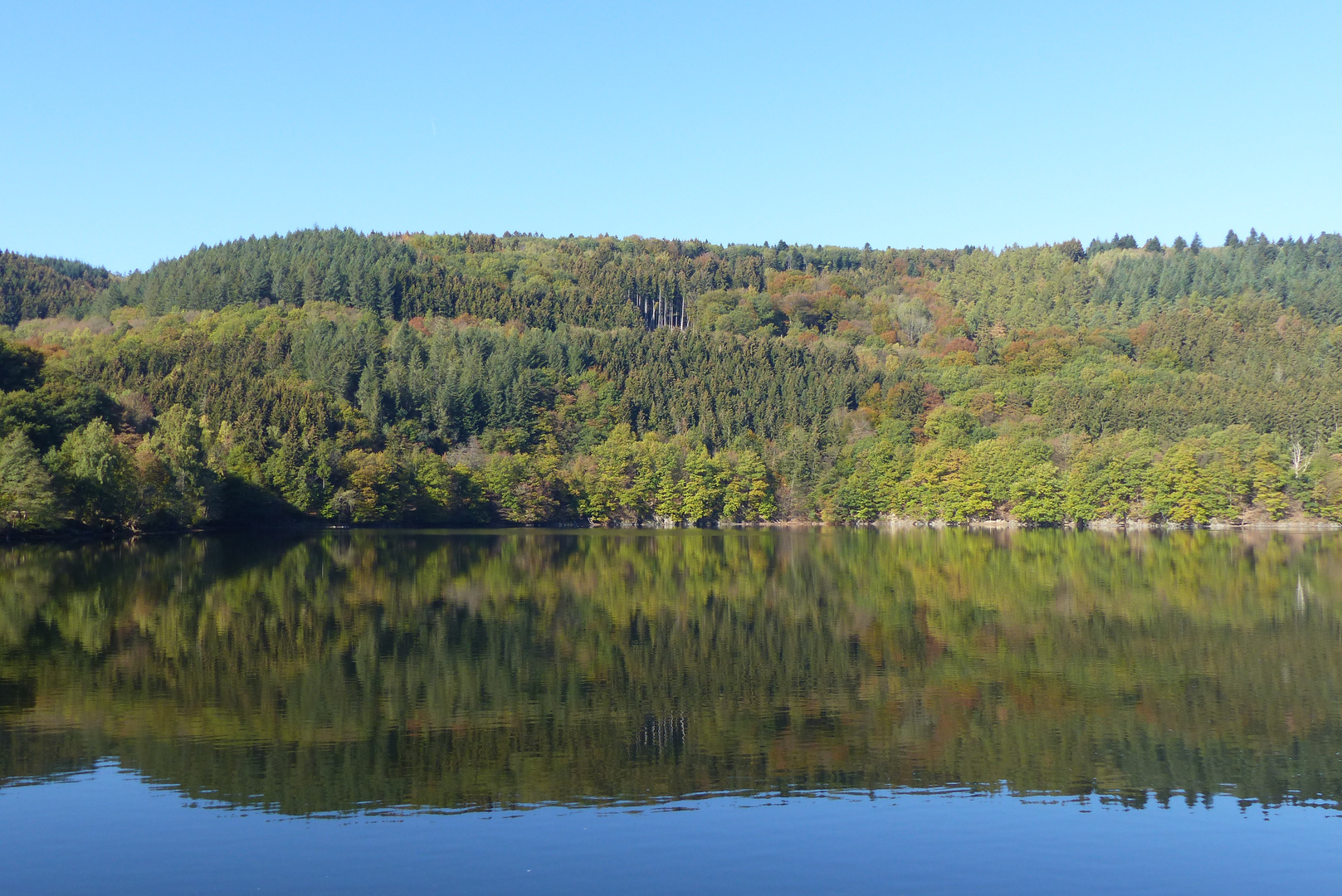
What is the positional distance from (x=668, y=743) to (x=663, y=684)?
15.0 ft

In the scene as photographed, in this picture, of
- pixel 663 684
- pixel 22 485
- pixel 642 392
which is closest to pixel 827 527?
pixel 642 392

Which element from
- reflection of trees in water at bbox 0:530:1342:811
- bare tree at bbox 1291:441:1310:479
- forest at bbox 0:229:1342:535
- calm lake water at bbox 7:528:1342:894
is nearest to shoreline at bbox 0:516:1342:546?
forest at bbox 0:229:1342:535

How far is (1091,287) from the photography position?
179625 mm

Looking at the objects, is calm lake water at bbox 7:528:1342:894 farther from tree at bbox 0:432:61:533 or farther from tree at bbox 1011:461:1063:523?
tree at bbox 1011:461:1063:523

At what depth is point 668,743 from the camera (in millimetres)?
17594

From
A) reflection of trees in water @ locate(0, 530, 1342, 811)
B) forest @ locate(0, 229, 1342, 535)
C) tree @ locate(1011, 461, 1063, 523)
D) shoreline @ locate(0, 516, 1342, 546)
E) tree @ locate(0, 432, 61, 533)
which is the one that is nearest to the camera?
reflection of trees in water @ locate(0, 530, 1342, 811)

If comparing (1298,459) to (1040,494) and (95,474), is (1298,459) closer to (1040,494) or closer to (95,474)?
(1040,494)

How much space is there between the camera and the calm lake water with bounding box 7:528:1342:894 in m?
12.8

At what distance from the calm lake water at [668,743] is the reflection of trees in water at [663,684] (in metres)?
0.10

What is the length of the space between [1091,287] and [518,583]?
157 metres

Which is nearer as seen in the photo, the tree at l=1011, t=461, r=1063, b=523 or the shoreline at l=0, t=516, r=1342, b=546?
the shoreline at l=0, t=516, r=1342, b=546

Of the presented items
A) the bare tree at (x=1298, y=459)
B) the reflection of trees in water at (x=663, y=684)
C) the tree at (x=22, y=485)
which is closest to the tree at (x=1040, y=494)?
the bare tree at (x=1298, y=459)

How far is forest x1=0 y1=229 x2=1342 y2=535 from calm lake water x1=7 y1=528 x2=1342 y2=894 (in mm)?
41110

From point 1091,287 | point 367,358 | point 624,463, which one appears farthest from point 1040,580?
point 1091,287
